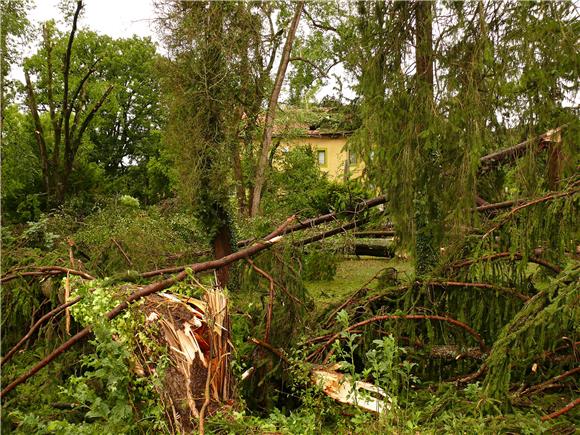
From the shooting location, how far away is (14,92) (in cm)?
2105

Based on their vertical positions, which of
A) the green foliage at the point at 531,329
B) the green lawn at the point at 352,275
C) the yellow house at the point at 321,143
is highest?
the yellow house at the point at 321,143

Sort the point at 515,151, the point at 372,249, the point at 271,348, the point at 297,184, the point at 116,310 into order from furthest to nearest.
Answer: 1. the point at 297,184
2. the point at 372,249
3. the point at 515,151
4. the point at 271,348
5. the point at 116,310

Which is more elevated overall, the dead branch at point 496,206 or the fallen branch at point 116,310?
the dead branch at point 496,206

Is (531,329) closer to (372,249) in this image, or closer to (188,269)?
(188,269)

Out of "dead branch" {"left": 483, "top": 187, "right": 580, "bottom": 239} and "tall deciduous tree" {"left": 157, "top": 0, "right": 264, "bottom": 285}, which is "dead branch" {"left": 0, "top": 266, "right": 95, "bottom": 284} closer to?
"dead branch" {"left": 483, "top": 187, "right": 580, "bottom": 239}

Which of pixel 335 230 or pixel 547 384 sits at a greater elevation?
pixel 335 230

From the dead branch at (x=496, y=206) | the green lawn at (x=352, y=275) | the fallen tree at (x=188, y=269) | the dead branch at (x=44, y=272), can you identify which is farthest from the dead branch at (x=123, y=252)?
the dead branch at (x=496, y=206)

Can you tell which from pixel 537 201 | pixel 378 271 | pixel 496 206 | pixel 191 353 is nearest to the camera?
pixel 191 353

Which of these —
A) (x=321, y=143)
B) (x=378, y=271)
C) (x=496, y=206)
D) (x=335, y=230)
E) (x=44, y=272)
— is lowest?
(x=378, y=271)

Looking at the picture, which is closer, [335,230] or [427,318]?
[427,318]

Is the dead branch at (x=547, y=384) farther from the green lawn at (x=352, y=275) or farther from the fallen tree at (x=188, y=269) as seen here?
the green lawn at (x=352, y=275)

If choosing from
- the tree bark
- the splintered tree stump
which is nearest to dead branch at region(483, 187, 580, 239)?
the splintered tree stump

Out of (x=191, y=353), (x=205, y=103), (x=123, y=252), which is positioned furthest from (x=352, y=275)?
(x=191, y=353)

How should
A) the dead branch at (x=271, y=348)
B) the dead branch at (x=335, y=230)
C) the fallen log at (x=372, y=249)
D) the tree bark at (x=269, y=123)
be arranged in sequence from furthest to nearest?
1. the tree bark at (x=269, y=123)
2. the fallen log at (x=372, y=249)
3. the dead branch at (x=335, y=230)
4. the dead branch at (x=271, y=348)
